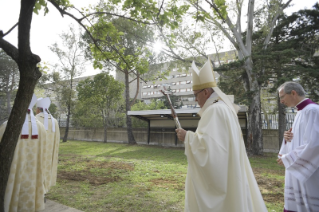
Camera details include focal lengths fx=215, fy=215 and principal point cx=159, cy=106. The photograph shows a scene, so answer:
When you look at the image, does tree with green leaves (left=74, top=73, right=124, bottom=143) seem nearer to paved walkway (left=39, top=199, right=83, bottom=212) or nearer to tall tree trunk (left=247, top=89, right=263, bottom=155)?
tall tree trunk (left=247, top=89, right=263, bottom=155)

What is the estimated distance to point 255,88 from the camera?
39.2 ft

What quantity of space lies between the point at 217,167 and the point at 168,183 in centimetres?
389

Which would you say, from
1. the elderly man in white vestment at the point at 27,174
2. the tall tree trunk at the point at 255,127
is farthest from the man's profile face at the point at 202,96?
the tall tree trunk at the point at 255,127

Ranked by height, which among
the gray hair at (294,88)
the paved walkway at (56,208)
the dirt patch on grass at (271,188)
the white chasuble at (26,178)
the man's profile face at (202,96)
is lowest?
the dirt patch on grass at (271,188)

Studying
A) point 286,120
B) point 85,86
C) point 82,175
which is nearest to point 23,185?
point 82,175

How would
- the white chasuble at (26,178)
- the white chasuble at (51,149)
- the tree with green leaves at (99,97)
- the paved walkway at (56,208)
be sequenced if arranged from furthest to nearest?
1. the tree with green leaves at (99,97)
2. the white chasuble at (51,149)
3. the paved walkway at (56,208)
4. the white chasuble at (26,178)

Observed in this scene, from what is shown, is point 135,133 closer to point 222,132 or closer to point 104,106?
point 104,106

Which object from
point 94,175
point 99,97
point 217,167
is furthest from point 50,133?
point 99,97

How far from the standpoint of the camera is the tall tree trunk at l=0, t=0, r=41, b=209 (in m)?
2.69

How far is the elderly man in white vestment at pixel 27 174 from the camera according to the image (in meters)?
3.45

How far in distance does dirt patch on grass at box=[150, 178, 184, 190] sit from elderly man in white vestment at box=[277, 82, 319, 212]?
2970 millimetres

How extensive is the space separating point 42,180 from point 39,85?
20447 mm

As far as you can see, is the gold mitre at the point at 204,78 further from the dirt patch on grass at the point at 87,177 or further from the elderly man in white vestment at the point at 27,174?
the dirt patch on grass at the point at 87,177

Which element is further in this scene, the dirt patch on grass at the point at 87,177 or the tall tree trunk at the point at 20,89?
the dirt patch on grass at the point at 87,177
